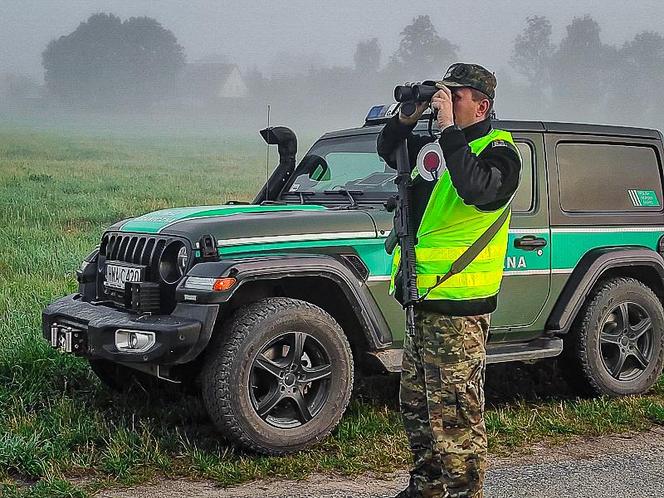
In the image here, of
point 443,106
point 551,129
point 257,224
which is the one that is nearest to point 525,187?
point 551,129

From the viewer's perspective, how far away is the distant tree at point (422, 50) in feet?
41.8

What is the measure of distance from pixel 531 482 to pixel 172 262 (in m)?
2.10

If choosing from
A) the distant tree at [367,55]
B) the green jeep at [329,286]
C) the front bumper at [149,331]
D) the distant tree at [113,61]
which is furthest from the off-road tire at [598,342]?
the distant tree at [367,55]

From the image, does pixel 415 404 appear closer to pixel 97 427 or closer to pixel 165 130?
pixel 97 427

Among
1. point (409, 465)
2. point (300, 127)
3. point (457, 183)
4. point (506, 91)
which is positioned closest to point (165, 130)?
point (300, 127)

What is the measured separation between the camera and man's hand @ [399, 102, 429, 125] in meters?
3.87

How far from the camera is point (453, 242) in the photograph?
3842 millimetres

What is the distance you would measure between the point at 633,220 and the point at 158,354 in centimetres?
332

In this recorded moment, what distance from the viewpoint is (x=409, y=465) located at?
4891mm

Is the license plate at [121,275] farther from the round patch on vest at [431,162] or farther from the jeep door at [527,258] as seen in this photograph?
the jeep door at [527,258]

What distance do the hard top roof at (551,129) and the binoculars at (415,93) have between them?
203 cm

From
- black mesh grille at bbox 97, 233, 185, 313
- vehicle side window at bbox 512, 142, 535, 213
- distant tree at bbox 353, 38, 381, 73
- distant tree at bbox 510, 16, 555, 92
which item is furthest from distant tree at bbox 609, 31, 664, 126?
black mesh grille at bbox 97, 233, 185, 313

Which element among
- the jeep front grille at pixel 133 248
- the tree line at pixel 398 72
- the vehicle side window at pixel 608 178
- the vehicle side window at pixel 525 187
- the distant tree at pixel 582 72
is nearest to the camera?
the jeep front grille at pixel 133 248

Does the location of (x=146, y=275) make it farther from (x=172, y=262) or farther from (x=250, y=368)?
(x=250, y=368)
